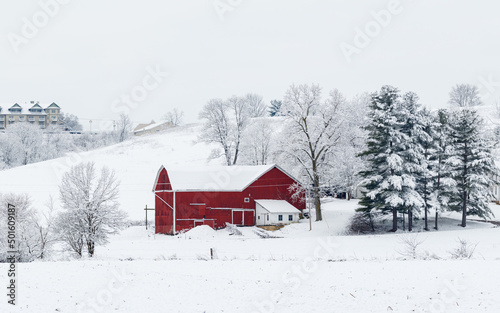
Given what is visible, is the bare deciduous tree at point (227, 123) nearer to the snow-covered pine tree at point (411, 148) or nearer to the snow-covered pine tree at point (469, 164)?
the snow-covered pine tree at point (411, 148)

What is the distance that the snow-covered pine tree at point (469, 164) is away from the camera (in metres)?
43.4

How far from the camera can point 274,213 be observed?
48.4 metres

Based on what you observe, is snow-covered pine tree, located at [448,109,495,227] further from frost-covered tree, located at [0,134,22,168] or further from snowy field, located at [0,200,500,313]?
frost-covered tree, located at [0,134,22,168]

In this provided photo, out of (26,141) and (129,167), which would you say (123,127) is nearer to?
(26,141)

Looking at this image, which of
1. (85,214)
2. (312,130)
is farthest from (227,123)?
(85,214)

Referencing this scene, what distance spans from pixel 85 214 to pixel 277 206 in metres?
21.4

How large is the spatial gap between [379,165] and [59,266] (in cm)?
2901

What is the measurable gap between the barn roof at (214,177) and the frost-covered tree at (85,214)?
15.0m

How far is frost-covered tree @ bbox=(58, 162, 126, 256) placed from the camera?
32.0 metres

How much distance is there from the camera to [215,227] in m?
48.5

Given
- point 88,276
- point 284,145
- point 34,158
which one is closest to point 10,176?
point 34,158

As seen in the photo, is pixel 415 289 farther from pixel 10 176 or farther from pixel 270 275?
pixel 10 176

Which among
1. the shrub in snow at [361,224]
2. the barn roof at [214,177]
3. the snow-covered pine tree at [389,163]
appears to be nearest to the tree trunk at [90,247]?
the barn roof at [214,177]

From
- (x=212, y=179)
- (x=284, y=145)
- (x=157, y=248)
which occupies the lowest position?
(x=157, y=248)
